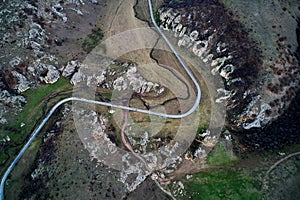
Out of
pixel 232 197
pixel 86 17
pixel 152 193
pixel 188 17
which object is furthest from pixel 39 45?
pixel 232 197

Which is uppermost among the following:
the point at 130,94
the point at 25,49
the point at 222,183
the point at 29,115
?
the point at 130,94

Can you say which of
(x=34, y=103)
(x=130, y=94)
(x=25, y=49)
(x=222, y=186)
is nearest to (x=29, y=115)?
(x=34, y=103)

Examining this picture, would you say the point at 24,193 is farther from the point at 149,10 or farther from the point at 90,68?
the point at 149,10

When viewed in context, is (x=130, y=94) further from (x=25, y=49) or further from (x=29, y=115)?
(x=25, y=49)

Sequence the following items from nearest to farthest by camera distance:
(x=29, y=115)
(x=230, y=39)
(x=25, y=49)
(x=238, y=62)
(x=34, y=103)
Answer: (x=29, y=115)
(x=34, y=103)
(x=238, y=62)
(x=25, y=49)
(x=230, y=39)

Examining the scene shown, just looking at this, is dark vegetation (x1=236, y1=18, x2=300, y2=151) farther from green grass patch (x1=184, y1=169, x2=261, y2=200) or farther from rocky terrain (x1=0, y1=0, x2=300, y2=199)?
green grass patch (x1=184, y1=169, x2=261, y2=200)

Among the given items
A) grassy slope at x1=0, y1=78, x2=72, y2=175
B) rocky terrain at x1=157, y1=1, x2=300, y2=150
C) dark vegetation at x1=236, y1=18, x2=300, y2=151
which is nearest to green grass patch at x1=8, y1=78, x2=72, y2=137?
grassy slope at x1=0, y1=78, x2=72, y2=175

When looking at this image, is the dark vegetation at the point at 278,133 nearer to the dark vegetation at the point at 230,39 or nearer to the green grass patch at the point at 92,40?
the dark vegetation at the point at 230,39

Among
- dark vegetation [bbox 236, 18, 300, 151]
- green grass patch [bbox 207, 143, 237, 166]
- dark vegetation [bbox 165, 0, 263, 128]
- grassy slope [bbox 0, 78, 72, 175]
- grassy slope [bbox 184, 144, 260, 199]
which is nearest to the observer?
grassy slope [bbox 184, 144, 260, 199]
